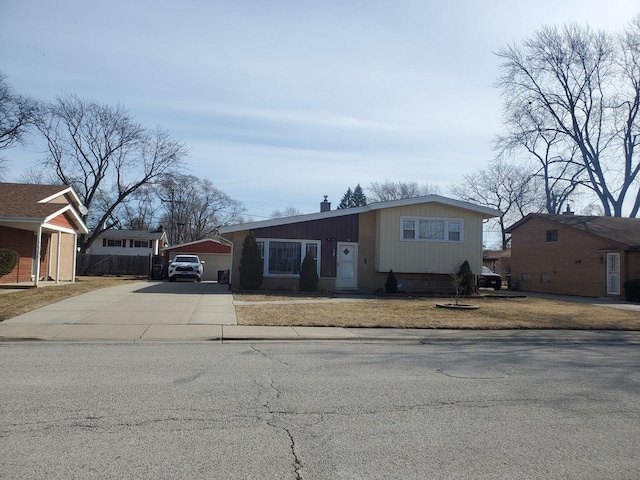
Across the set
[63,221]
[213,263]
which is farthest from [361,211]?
[213,263]

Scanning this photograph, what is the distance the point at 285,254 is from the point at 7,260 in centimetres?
1113

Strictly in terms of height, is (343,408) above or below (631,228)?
below

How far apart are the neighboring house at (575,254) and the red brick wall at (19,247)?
2765 centimetres

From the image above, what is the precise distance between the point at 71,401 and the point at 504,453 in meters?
4.56

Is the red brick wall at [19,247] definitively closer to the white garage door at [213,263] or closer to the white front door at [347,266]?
the white front door at [347,266]

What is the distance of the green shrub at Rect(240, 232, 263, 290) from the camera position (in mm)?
23578

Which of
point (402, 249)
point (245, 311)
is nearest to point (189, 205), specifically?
point (402, 249)

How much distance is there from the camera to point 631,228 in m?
31.2

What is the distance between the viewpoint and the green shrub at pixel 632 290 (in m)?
25.0

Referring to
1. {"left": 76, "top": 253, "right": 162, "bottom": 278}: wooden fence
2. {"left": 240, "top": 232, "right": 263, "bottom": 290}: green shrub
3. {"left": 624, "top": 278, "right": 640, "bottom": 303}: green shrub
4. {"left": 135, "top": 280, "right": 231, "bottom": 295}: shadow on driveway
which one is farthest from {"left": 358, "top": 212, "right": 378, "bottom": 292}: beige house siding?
{"left": 76, "top": 253, "right": 162, "bottom": 278}: wooden fence

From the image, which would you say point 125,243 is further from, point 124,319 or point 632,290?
point 632,290

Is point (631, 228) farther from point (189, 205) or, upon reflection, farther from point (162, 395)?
point (189, 205)

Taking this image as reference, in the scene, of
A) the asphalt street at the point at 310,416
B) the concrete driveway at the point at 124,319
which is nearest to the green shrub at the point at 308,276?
the concrete driveway at the point at 124,319

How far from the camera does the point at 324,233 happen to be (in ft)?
81.9
